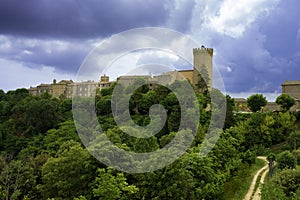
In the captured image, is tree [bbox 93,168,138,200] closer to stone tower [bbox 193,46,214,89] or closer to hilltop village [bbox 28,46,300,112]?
hilltop village [bbox 28,46,300,112]

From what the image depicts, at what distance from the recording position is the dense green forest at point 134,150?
16.4 metres

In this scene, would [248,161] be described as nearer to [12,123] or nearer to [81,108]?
[81,108]

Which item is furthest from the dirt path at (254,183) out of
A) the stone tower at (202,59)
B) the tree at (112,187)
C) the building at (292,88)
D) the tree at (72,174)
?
the building at (292,88)

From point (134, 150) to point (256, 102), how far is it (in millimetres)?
35216

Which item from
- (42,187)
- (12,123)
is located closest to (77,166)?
(42,187)

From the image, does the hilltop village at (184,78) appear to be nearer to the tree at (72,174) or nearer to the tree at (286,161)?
the tree at (286,161)

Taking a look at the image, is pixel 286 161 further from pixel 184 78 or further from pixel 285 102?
pixel 285 102

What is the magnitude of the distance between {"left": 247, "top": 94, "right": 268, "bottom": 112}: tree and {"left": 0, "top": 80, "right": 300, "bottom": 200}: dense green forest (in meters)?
4.63

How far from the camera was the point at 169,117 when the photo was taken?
36.0m

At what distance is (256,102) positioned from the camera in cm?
5044

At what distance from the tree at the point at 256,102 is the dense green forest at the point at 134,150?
4.63 meters

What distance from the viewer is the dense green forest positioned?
1636cm

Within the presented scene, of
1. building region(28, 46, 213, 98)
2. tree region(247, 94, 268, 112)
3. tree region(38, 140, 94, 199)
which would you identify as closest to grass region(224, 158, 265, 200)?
tree region(38, 140, 94, 199)

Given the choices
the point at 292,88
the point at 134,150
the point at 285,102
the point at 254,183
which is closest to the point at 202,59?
the point at 285,102
